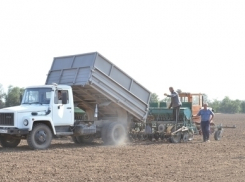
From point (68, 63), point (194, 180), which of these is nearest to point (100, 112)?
point (68, 63)

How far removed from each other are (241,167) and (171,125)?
24.1ft

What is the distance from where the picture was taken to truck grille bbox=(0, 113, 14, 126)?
47.3ft

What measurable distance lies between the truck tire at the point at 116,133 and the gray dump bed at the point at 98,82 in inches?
27.2

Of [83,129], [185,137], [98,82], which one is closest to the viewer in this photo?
[98,82]

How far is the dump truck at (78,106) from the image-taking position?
47.8 feet

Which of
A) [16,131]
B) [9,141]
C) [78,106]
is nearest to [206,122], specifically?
[78,106]

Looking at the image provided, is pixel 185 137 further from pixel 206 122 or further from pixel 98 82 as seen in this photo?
pixel 98 82

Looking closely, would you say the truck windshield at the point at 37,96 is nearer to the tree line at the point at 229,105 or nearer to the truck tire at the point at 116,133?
the truck tire at the point at 116,133

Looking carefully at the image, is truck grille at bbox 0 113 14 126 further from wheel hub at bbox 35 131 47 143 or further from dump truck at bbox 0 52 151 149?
wheel hub at bbox 35 131 47 143

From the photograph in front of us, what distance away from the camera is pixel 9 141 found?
15.6 m

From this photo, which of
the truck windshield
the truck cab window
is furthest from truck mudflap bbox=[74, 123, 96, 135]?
the truck windshield

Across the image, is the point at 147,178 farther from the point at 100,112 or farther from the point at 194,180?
the point at 100,112

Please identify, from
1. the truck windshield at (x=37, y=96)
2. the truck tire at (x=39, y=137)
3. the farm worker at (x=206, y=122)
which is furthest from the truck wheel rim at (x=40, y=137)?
the farm worker at (x=206, y=122)

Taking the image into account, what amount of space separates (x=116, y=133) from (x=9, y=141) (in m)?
3.82
